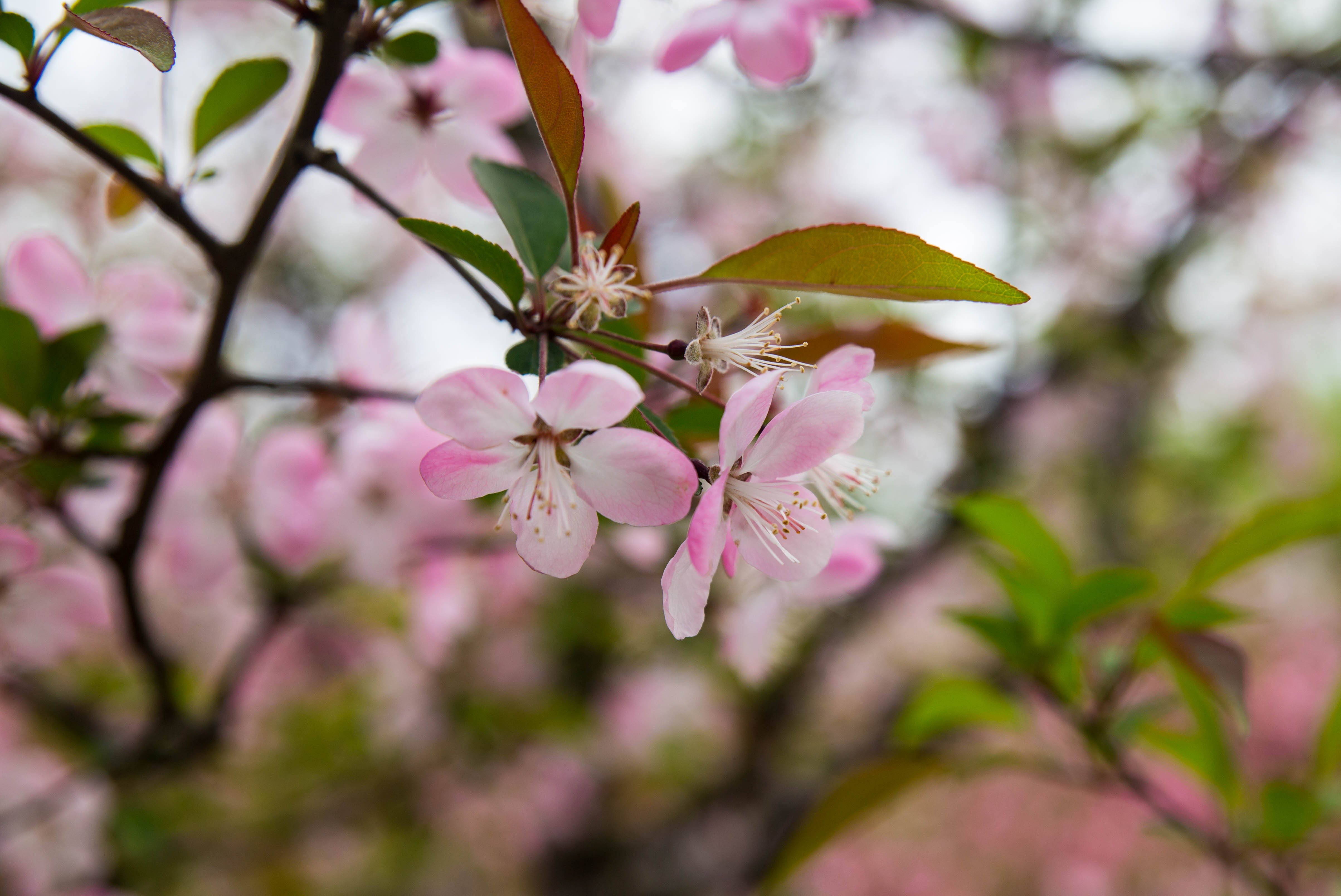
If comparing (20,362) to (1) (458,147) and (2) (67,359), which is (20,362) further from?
(1) (458,147)

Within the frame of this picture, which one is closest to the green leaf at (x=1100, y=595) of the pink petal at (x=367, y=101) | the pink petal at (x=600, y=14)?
the pink petal at (x=600, y=14)

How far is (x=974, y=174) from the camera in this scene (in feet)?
8.84

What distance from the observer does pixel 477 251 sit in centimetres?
38

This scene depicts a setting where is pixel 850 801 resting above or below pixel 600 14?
below

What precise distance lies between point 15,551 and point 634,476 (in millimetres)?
594

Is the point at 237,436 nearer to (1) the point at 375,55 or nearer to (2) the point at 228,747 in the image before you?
(1) the point at 375,55

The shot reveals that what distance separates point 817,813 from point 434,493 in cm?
61

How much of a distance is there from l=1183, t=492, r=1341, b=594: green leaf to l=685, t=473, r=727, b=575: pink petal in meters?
0.48

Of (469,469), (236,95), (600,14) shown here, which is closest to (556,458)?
(469,469)

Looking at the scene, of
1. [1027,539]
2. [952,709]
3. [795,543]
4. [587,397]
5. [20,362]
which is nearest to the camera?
[587,397]

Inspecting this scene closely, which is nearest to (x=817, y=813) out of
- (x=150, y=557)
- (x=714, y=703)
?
(x=150, y=557)

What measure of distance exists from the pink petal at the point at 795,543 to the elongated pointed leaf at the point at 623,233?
15 cm

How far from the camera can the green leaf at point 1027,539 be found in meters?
0.66

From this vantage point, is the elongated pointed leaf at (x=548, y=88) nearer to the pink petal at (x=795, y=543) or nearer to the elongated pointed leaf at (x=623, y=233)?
the elongated pointed leaf at (x=623, y=233)
